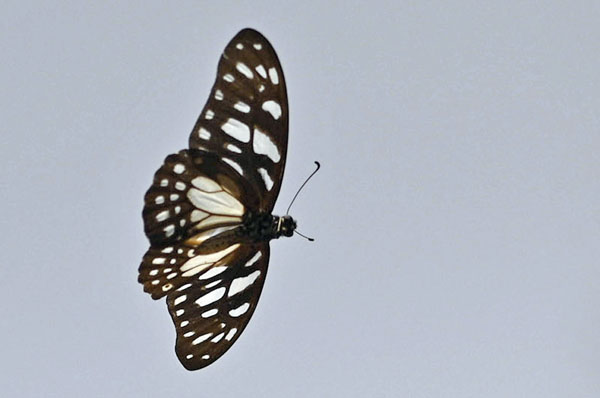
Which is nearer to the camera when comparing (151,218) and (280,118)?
(151,218)

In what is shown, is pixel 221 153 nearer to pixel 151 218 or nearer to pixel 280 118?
pixel 280 118

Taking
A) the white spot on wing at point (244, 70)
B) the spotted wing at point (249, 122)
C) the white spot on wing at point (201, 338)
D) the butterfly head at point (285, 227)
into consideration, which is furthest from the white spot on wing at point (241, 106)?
the white spot on wing at point (201, 338)

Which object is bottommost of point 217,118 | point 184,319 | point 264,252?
point 184,319

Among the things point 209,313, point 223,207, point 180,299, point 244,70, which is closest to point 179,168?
point 223,207

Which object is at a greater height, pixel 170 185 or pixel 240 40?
pixel 240 40

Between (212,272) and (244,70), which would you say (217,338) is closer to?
(212,272)

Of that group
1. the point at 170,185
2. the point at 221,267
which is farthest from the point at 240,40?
the point at 221,267

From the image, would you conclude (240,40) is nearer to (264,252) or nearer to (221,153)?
(221,153)
